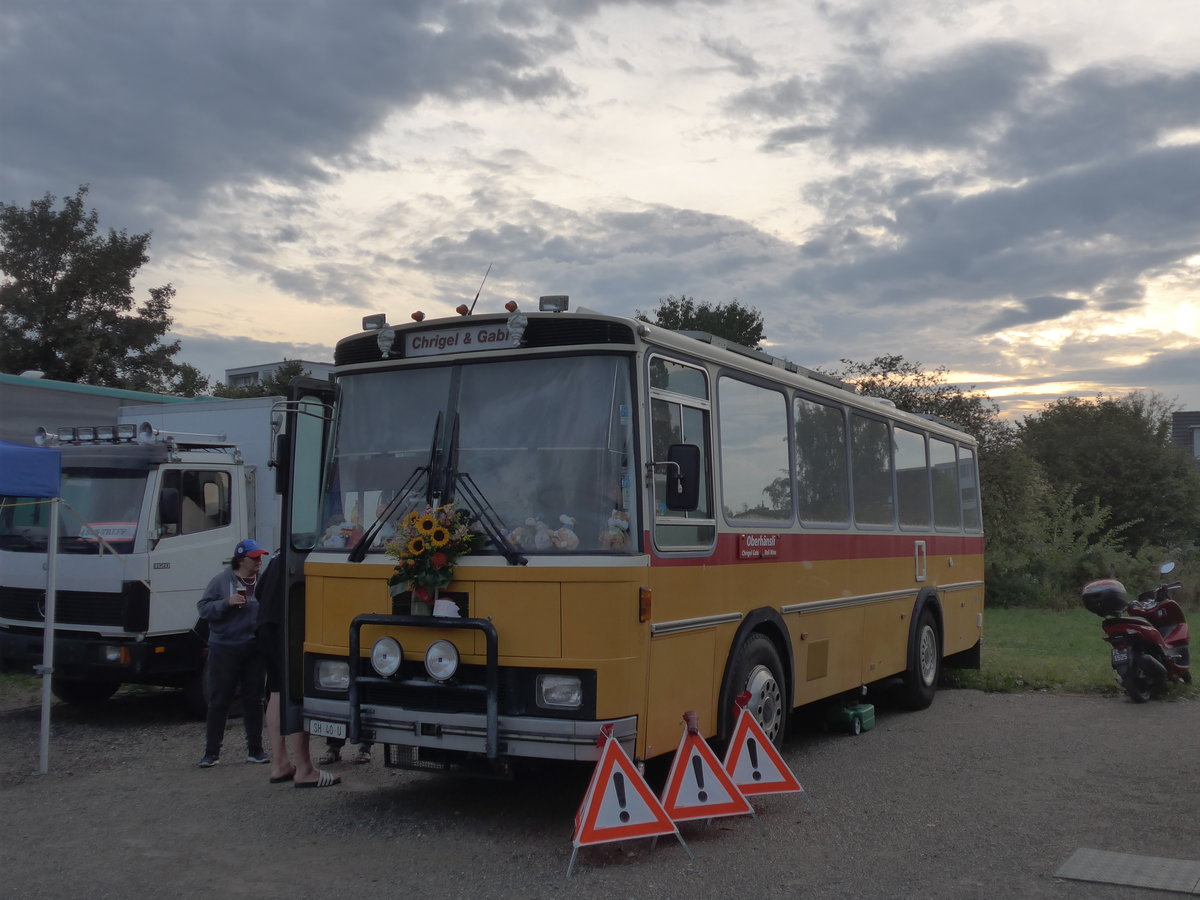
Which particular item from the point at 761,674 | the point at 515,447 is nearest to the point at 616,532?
the point at 515,447

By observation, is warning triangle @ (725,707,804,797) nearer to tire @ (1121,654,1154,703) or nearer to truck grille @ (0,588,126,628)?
truck grille @ (0,588,126,628)

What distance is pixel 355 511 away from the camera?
7.01 meters

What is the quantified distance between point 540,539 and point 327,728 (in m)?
1.76

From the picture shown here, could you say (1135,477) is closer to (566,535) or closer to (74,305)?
(74,305)

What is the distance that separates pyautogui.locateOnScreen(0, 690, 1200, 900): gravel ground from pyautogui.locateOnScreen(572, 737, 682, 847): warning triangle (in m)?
0.19

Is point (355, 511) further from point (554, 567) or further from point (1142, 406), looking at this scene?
point (1142, 406)

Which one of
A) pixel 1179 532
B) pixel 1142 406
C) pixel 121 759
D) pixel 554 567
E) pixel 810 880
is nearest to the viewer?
pixel 810 880

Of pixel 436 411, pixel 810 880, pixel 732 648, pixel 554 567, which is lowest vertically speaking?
pixel 810 880

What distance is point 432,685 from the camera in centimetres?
634

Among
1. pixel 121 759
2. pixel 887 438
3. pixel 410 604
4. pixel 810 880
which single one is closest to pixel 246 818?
pixel 410 604

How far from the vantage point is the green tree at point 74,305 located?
25688 mm

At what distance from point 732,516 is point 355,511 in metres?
2.36

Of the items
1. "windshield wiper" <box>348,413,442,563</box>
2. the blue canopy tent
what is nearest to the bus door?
"windshield wiper" <box>348,413,442,563</box>

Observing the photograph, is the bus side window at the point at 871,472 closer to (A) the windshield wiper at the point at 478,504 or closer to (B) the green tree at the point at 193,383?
(A) the windshield wiper at the point at 478,504
